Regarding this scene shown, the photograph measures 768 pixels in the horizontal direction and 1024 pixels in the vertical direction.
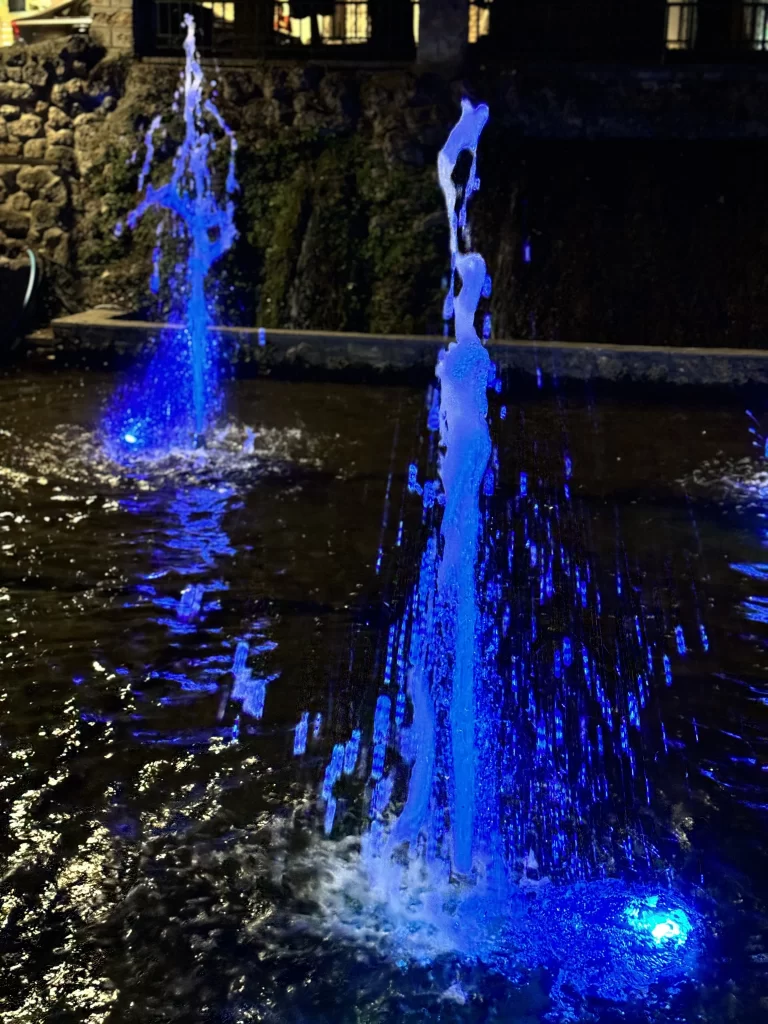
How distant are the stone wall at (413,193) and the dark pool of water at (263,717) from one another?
346 cm

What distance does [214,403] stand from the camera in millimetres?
9461

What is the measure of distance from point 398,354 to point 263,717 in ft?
20.7

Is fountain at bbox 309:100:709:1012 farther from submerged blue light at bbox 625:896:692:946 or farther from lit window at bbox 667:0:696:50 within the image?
lit window at bbox 667:0:696:50

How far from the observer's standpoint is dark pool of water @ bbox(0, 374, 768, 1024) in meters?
3.01

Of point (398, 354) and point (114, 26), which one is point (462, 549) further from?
point (114, 26)

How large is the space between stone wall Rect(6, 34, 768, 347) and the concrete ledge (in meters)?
1.42

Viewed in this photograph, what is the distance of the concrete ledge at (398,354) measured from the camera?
9578 mm

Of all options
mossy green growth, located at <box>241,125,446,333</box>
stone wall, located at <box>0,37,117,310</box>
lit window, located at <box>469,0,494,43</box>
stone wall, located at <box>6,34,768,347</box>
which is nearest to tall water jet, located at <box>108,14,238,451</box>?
stone wall, located at <box>6,34,768,347</box>

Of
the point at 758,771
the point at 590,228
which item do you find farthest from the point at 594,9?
the point at 758,771

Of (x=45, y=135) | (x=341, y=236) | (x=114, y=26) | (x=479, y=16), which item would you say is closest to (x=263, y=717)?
(x=341, y=236)

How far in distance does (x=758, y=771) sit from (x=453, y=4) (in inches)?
454

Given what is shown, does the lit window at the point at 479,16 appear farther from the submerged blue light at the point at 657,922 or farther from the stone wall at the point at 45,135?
the submerged blue light at the point at 657,922

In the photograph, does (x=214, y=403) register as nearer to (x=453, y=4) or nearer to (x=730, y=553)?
(x=730, y=553)

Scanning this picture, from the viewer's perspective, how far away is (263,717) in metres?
4.32
